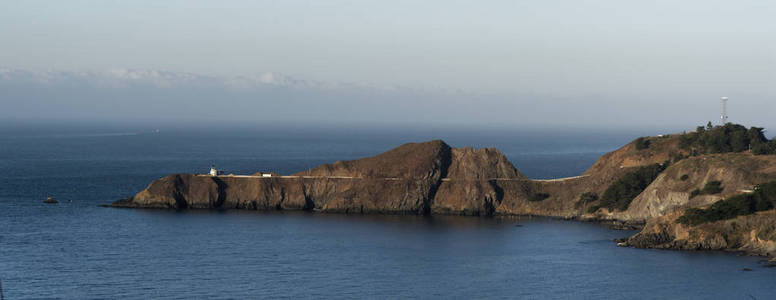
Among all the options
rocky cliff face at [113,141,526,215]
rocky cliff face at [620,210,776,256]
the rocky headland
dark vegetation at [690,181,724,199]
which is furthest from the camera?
rocky cliff face at [113,141,526,215]

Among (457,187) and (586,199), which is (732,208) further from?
(457,187)

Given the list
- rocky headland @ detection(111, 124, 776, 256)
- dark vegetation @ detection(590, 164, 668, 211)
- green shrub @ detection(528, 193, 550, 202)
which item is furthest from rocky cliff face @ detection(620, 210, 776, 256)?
green shrub @ detection(528, 193, 550, 202)

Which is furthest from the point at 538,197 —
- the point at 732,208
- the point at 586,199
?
the point at 732,208

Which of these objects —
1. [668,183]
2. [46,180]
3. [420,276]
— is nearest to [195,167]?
[46,180]

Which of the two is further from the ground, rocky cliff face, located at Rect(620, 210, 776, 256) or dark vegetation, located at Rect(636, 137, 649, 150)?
dark vegetation, located at Rect(636, 137, 649, 150)

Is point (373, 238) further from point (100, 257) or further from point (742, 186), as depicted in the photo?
point (742, 186)

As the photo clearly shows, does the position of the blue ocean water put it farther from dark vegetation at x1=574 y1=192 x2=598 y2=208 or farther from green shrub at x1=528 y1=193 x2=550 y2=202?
dark vegetation at x1=574 y1=192 x2=598 y2=208

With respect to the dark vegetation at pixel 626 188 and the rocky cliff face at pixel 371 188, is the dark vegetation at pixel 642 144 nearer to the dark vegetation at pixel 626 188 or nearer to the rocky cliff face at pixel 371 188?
the dark vegetation at pixel 626 188

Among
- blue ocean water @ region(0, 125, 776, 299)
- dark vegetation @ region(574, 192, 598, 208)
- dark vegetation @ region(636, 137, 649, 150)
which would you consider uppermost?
dark vegetation @ region(636, 137, 649, 150)
